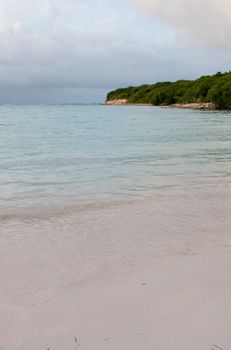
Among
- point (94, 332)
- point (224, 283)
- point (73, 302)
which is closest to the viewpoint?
point (94, 332)

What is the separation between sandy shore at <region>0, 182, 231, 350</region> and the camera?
12.2ft

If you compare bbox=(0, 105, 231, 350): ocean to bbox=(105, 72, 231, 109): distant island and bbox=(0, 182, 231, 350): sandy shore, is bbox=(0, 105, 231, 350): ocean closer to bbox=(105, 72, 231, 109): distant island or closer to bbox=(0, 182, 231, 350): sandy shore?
bbox=(0, 182, 231, 350): sandy shore

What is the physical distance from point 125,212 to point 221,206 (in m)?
2.06

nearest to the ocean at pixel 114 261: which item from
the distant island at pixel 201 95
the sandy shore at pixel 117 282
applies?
the sandy shore at pixel 117 282

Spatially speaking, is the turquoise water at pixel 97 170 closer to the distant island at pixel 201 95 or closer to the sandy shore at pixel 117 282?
the sandy shore at pixel 117 282

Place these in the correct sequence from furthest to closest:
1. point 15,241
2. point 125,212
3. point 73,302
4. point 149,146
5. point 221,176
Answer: point 149,146
point 221,176
point 125,212
point 15,241
point 73,302

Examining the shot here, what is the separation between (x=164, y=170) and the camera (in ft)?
48.9

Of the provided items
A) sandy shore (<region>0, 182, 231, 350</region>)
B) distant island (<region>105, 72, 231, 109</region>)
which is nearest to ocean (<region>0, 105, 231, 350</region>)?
sandy shore (<region>0, 182, 231, 350</region>)

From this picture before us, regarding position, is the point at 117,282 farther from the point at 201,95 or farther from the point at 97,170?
the point at 201,95

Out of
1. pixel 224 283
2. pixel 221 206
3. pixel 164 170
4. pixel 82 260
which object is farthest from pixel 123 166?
pixel 224 283

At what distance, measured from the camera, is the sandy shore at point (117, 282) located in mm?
3707

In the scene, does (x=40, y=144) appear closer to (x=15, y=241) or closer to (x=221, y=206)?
(x=221, y=206)

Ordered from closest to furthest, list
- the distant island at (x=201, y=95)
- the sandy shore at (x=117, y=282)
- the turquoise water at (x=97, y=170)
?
the sandy shore at (x=117, y=282) < the turquoise water at (x=97, y=170) < the distant island at (x=201, y=95)

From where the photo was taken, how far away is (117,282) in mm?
4906
